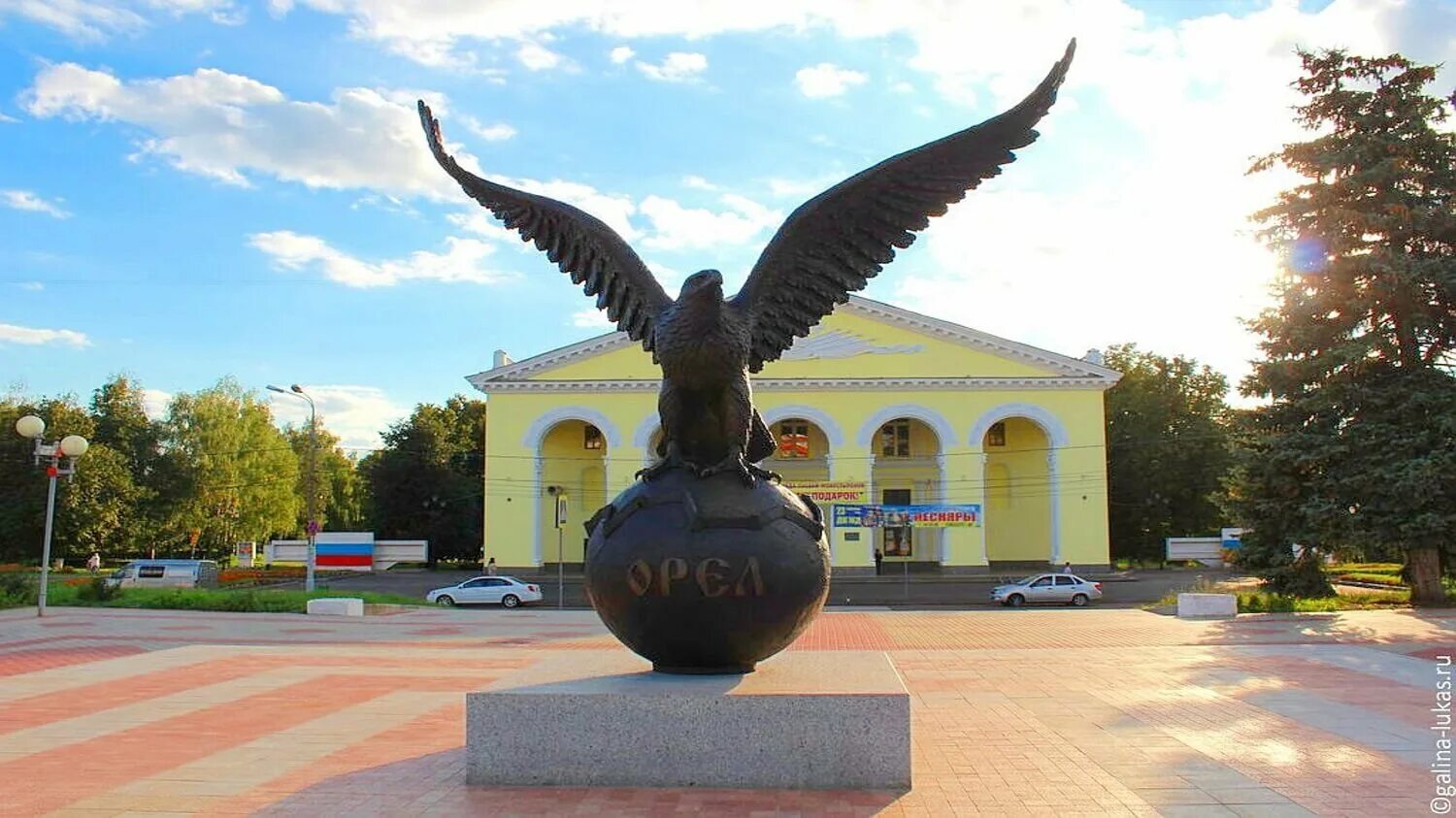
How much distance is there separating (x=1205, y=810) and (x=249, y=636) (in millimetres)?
16653

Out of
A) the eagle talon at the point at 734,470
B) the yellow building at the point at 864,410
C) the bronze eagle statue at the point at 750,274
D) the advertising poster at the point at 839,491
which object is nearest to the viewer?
the bronze eagle statue at the point at 750,274

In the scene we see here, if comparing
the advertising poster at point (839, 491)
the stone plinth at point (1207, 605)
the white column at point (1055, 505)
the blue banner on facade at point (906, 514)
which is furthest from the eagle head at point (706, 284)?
the white column at point (1055, 505)

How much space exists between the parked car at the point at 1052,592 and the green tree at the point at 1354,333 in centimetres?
847

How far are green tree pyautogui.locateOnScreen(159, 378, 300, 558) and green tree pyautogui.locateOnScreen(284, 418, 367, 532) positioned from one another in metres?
7.19

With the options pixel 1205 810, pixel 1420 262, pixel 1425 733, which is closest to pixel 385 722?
pixel 1205 810

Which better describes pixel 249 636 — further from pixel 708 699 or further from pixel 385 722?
pixel 708 699

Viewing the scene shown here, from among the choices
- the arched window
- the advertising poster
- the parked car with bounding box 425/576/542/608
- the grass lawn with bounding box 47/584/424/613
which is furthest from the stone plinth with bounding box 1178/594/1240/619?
the arched window

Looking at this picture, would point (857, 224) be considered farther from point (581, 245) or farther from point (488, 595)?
point (488, 595)

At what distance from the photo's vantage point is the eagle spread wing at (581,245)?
7.48 m

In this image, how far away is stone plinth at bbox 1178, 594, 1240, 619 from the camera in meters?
21.9

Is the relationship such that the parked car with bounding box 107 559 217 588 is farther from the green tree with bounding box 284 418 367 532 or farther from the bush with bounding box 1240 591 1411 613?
the bush with bounding box 1240 591 1411 613

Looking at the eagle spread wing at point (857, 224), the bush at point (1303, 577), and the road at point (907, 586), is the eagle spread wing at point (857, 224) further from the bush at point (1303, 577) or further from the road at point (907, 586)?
the road at point (907, 586)

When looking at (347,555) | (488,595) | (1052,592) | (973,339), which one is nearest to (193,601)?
(488,595)

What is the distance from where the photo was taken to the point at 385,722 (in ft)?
29.8
